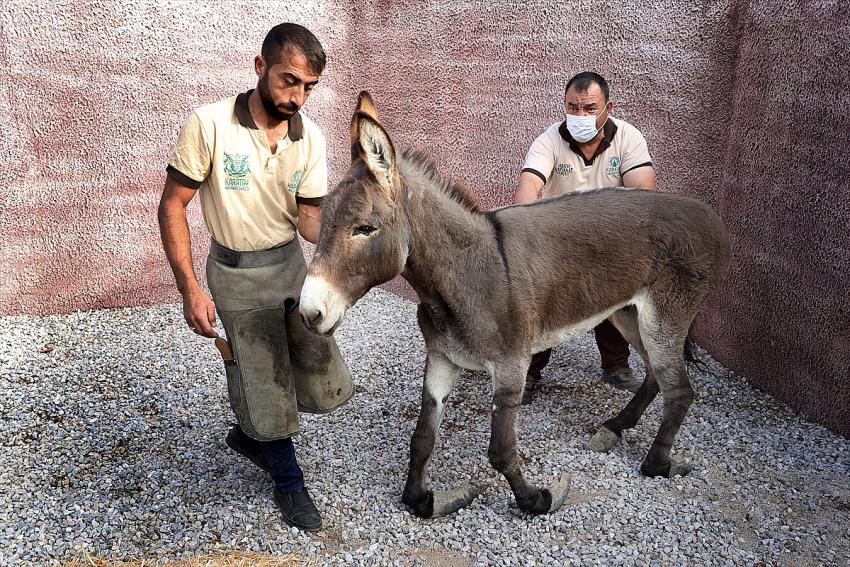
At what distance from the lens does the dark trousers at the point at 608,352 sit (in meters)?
4.62

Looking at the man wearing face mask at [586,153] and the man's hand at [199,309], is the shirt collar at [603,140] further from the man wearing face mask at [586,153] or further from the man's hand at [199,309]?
the man's hand at [199,309]

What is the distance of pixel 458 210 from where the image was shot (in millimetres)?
2920

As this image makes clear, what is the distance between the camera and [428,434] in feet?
10.4

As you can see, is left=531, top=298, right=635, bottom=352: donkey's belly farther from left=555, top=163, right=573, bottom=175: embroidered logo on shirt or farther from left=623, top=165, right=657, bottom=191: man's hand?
left=555, top=163, right=573, bottom=175: embroidered logo on shirt

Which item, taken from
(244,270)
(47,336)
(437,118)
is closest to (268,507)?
(244,270)

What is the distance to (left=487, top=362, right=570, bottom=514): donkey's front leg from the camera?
299 centimetres

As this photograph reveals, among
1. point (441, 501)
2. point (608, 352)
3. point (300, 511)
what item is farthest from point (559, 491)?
point (608, 352)

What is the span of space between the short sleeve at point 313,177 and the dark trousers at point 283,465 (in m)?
1.18

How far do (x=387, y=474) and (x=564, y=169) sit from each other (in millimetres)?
2203

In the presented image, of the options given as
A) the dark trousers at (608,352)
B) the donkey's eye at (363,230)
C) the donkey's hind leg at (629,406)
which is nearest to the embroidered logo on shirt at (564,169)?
the donkey's hind leg at (629,406)

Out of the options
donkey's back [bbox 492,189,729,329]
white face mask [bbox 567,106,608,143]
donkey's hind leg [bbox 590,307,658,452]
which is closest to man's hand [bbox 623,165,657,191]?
white face mask [bbox 567,106,608,143]

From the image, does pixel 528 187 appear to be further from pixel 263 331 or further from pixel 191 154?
pixel 191 154

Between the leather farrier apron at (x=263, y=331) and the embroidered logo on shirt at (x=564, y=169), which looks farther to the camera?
the embroidered logo on shirt at (x=564, y=169)

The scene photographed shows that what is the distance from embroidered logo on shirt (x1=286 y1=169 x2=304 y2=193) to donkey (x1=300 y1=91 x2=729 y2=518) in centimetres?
39
